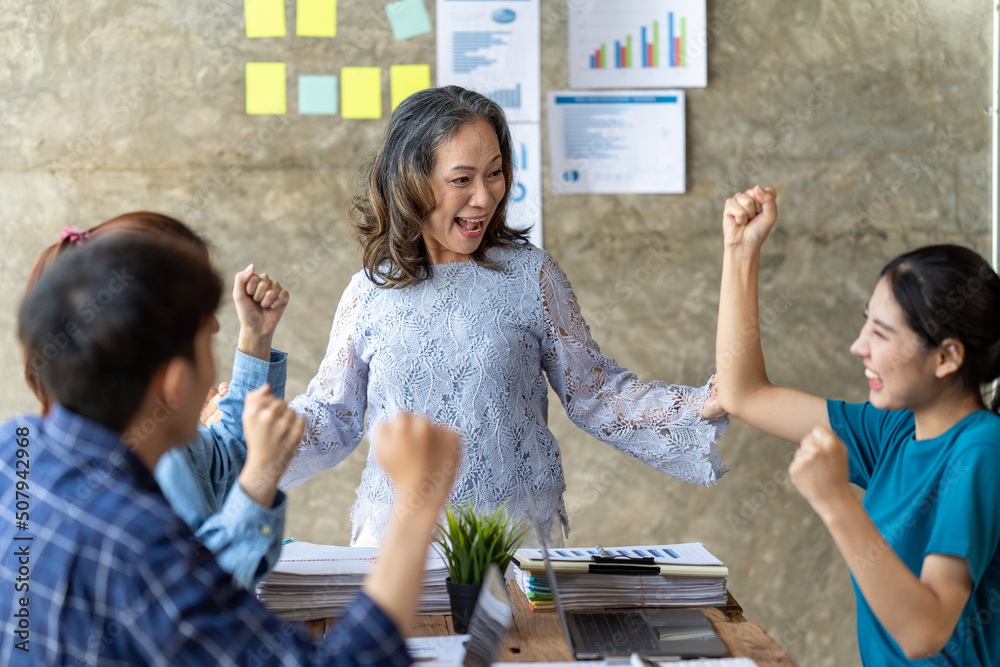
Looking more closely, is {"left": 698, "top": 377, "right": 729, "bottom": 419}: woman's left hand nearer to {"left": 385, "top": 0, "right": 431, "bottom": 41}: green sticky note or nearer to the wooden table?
the wooden table

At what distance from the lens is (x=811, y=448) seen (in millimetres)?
1190

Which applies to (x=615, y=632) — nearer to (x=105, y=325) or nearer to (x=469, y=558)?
(x=469, y=558)

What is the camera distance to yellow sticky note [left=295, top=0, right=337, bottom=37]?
3014mm

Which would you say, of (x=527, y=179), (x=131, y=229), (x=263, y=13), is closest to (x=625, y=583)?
(x=131, y=229)

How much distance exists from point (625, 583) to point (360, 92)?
2182 millimetres

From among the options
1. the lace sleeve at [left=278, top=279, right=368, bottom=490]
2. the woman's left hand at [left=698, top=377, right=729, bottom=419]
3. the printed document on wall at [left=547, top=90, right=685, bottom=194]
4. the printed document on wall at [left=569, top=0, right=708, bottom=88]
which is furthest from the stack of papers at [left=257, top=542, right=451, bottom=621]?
the printed document on wall at [left=569, top=0, right=708, bottom=88]

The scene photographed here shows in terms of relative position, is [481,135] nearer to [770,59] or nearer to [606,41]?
[606,41]

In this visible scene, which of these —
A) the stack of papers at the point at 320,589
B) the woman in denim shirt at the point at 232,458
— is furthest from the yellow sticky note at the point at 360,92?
the stack of papers at the point at 320,589

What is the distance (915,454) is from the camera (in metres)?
1.41

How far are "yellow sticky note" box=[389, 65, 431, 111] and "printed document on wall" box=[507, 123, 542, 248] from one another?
35cm

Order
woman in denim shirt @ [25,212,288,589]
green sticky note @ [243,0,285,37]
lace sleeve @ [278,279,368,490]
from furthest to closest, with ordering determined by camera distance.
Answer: green sticky note @ [243,0,285,37], lace sleeve @ [278,279,368,490], woman in denim shirt @ [25,212,288,589]

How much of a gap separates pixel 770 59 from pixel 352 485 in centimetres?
217

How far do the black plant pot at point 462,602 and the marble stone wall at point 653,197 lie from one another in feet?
6.18

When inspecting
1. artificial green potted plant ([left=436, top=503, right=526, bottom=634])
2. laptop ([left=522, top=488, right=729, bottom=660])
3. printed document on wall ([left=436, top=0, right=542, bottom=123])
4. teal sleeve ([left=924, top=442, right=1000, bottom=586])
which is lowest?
laptop ([left=522, top=488, right=729, bottom=660])
